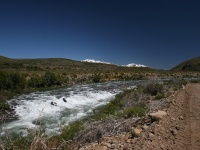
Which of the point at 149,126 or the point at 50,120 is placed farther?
the point at 50,120

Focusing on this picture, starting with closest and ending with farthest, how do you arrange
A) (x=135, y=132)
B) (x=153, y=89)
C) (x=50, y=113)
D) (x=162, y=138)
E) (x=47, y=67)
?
(x=162, y=138) < (x=135, y=132) < (x=50, y=113) < (x=153, y=89) < (x=47, y=67)

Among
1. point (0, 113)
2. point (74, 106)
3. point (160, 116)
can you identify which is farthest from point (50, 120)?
point (160, 116)

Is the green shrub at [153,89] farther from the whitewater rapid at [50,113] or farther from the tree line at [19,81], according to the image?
the tree line at [19,81]

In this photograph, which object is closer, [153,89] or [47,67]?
[153,89]

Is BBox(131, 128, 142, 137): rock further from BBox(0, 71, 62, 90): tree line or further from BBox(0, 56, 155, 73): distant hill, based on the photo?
BBox(0, 56, 155, 73): distant hill

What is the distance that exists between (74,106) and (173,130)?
549 inches

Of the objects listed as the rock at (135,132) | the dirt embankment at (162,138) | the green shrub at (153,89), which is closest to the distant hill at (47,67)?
the green shrub at (153,89)

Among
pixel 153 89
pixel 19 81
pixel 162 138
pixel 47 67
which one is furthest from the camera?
pixel 47 67

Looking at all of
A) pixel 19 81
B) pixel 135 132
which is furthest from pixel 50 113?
pixel 19 81

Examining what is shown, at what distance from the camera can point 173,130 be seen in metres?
7.32

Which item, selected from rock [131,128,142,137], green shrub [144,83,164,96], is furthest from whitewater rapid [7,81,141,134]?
rock [131,128,142,137]

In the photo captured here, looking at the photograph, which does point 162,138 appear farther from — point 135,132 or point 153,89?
point 153,89

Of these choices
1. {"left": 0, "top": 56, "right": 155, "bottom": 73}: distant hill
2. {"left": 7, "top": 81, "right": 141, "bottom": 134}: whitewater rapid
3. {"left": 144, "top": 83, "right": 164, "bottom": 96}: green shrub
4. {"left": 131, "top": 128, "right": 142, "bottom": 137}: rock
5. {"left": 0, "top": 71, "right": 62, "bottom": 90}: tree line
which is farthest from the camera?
{"left": 0, "top": 56, "right": 155, "bottom": 73}: distant hill

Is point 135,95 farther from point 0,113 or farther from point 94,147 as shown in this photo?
point 94,147
